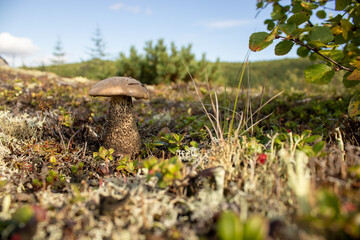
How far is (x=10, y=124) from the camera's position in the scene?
2.71 m

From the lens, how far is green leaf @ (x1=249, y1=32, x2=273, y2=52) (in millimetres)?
1796

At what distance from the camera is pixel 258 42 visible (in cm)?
180

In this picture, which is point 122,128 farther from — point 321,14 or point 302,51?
point 321,14

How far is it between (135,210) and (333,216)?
0.82 meters

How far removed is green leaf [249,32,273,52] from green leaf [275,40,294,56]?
0.56ft

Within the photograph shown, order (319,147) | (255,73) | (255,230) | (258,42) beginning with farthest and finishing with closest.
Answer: (255,73), (258,42), (319,147), (255,230)

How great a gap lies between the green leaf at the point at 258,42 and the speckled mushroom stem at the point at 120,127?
1.27m

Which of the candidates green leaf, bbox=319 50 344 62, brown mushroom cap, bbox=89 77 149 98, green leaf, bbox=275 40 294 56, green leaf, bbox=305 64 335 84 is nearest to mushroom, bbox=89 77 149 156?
brown mushroom cap, bbox=89 77 149 98

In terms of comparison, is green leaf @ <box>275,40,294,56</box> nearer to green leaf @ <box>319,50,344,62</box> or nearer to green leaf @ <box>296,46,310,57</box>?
green leaf @ <box>319,50,344,62</box>

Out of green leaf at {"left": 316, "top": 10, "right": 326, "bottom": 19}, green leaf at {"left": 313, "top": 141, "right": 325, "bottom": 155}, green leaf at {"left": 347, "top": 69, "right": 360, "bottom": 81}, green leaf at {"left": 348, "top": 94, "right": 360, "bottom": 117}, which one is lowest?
green leaf at {"left": 313, "top": 141, "right": 325, "bottom": 155}

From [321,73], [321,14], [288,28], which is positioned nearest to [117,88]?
[288,28]

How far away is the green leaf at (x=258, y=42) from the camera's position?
70.7 inches

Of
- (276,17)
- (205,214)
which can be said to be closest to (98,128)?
(205,214)

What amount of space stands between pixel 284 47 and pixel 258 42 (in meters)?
0.32
